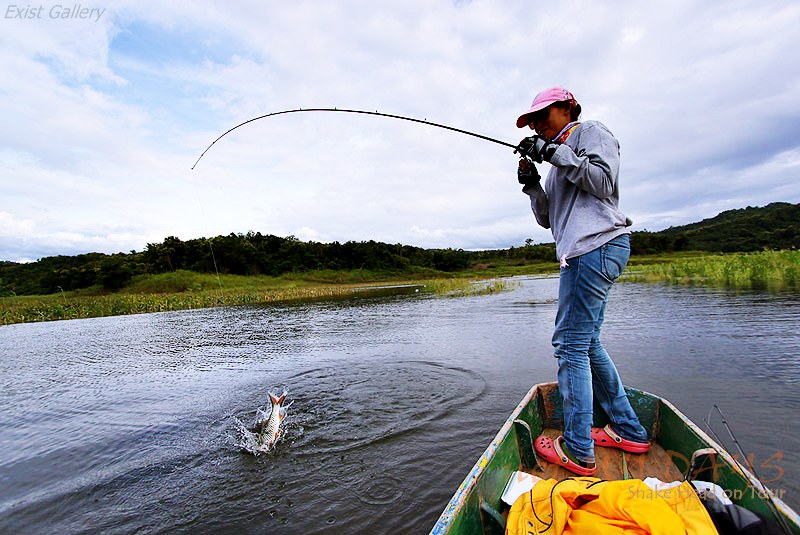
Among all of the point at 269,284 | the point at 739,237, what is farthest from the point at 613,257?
the point at 739,237

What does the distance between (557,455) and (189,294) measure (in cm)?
4393

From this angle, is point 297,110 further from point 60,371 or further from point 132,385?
point 60,371

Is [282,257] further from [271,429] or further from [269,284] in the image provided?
[271,429]

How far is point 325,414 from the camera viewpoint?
19.0 feet

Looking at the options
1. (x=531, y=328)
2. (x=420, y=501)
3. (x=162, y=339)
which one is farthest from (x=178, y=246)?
(x=420, y=501)

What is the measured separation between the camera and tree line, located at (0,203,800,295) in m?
54.5

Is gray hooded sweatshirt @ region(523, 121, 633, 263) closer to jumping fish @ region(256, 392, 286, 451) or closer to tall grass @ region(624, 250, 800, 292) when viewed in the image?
jumping fish @ region(256, 392, 286, 451)

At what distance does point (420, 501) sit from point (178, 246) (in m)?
66.5

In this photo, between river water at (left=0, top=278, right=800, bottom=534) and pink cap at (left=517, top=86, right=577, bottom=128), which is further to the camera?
river water at (left=0, top=278, right=800, bottom=534)

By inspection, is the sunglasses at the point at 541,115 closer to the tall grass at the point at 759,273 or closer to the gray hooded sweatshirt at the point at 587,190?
the gray hooded sweatshirt at the point at 587,190

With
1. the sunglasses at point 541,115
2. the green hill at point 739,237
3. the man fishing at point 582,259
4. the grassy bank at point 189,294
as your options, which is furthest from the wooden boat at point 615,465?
the green hill at point 739,237

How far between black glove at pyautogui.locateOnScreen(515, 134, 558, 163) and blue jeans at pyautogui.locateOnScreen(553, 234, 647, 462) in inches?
32.1

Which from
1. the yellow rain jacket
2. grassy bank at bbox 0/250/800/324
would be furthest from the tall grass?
the yellow rain jacket

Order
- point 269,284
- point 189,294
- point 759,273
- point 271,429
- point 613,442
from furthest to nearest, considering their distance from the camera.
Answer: point 269,284, point 189,294, point 759,273, point 271,429, point 613,442
